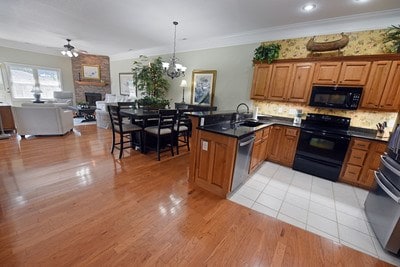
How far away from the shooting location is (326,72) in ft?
10.3

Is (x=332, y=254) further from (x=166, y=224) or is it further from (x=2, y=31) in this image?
(x=2, y=31)

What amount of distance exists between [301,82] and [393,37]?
134 centimetres

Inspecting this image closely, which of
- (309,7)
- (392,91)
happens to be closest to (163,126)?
(309,7)

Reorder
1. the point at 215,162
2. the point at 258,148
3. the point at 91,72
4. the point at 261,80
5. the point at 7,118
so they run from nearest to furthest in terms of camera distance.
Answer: the point at 215,162, the point at 258,148, the point at 261,80, the point at 7,118, the point at 91,72

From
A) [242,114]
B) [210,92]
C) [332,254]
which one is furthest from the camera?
[210,92]

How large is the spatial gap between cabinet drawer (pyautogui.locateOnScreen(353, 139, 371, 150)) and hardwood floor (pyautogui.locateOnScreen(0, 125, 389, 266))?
1815 mm

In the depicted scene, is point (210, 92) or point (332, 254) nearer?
point (332, 254)

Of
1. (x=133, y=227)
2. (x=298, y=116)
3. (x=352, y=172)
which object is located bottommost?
(x=133, y=227)

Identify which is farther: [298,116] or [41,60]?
[41,60]

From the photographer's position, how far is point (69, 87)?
802 cm

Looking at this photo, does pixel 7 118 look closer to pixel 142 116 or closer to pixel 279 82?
pixel 142 116

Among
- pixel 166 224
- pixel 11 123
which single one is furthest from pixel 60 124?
pixel 166 224

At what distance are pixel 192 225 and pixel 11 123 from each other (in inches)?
228

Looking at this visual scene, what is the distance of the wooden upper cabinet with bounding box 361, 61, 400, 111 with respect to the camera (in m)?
2.66
